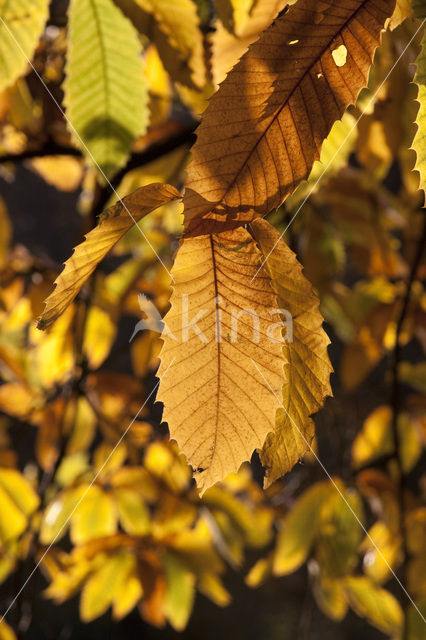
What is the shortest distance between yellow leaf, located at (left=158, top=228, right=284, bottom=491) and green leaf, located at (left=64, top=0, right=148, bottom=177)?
246 millimetres

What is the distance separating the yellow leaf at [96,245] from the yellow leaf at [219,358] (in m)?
0.03

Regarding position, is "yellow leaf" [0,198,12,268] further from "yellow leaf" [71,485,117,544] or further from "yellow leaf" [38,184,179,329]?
"yellow leaf" [38,184,179,329]

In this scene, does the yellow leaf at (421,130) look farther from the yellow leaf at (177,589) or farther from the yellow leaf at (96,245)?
the yellow leaf at (177,589)

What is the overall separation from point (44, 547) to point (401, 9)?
888 millimetres

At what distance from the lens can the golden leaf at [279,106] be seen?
10.3 inches

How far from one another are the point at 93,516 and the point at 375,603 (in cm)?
50

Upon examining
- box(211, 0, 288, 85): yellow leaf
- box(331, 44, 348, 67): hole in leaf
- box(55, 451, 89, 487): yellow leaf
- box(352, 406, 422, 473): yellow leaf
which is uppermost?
box(211, 0, 288, 85): yellow leaf

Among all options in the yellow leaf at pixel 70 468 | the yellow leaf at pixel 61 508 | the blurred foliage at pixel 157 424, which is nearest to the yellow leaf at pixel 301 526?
the blurred foliage at pixel 157 424

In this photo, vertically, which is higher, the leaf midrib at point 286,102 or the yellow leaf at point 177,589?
the leaf midrib at point 286,102

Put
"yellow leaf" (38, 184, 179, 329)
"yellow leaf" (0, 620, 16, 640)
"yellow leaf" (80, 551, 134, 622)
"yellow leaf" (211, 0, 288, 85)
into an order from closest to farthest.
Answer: "yellow leaf" (38, 184, 179, 329) < "yellow leaf" (211, 0, 288, 85) < "yellow leaf" (0, 620, 16, 640) < "yellow leaf" (80, 551, 134, 622)

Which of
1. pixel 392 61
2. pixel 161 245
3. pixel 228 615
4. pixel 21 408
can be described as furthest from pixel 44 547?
pixel 228 615

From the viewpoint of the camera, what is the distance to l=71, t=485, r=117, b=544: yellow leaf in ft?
3.36

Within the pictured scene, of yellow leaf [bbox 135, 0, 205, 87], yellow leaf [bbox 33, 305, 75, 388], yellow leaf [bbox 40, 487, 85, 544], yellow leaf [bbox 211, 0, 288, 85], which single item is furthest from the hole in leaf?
yellow leaf [bbox 40, 487, 85, 544]

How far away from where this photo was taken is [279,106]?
0.88ft
